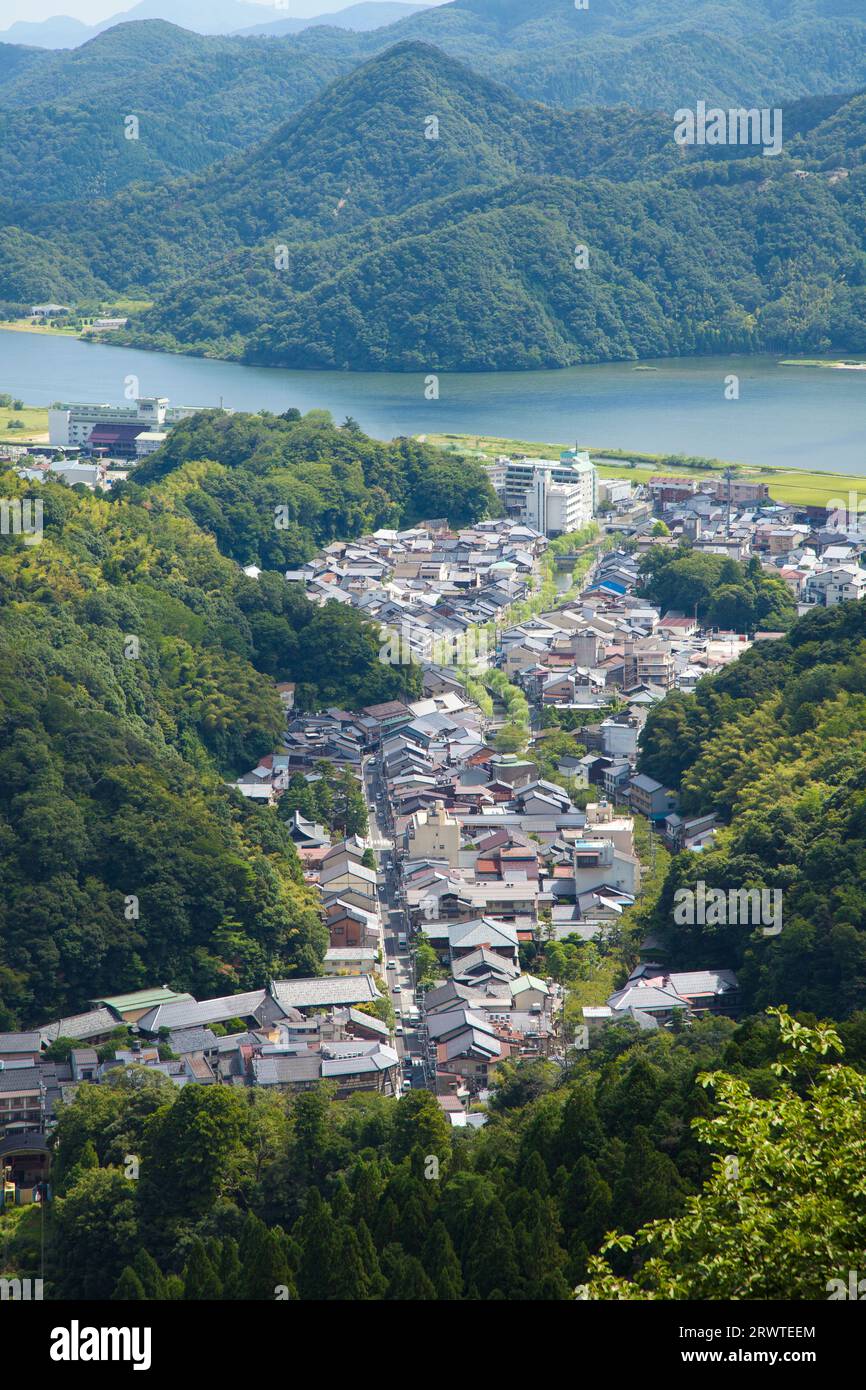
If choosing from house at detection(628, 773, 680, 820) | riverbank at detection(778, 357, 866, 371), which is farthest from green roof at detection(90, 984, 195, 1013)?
riverbank at detection(778, 357, 866, 371)

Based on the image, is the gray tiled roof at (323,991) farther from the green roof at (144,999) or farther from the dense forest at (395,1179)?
the dense forest at (395,1179)

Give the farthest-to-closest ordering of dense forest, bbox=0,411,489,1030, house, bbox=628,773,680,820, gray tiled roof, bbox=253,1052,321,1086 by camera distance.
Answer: house, bbox=628,773,680,820, dense forest, bbox=0,411,489,1030, gray tiled roof, bbox=253,1052,321,1086

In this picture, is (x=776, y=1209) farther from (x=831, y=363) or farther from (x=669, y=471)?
(x=831, y=363)

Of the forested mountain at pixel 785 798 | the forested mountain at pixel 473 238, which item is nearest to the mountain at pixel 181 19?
the forested mountain at pixel 473 238

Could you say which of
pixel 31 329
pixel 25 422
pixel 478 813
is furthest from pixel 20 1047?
pixel 31 329

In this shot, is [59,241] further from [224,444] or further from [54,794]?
[54,794]

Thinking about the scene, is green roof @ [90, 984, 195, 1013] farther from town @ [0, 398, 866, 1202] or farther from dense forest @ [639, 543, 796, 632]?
dense forest @ [639, 543, 796, 632]
